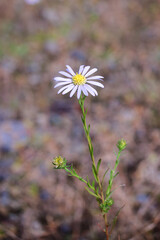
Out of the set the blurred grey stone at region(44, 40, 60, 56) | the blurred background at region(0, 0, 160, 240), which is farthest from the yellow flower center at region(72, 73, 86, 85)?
the blurred grey stone at region(44, 40, 60, 56)

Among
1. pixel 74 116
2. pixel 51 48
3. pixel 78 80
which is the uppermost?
pixel 51 48

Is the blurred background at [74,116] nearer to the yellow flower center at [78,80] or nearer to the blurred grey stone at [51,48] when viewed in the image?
the blurred grey stone at [51,48]

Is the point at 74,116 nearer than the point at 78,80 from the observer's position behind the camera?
No

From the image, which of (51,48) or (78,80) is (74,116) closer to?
(51,48)

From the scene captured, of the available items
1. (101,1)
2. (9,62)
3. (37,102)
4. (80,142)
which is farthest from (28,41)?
(80,142)

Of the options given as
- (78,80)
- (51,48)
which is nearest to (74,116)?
(51,48)

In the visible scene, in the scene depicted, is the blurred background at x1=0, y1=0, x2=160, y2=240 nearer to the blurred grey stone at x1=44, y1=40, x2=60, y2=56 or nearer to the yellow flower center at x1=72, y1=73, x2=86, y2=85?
the blurred grey stone at x1=44, y1=40, x2=60, y2=56

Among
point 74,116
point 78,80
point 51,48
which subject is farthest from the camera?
point 51,48

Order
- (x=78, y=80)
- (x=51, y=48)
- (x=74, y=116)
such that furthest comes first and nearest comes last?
(x=51, y=48)
(x=74, y=116)
(x=78, y=80)
